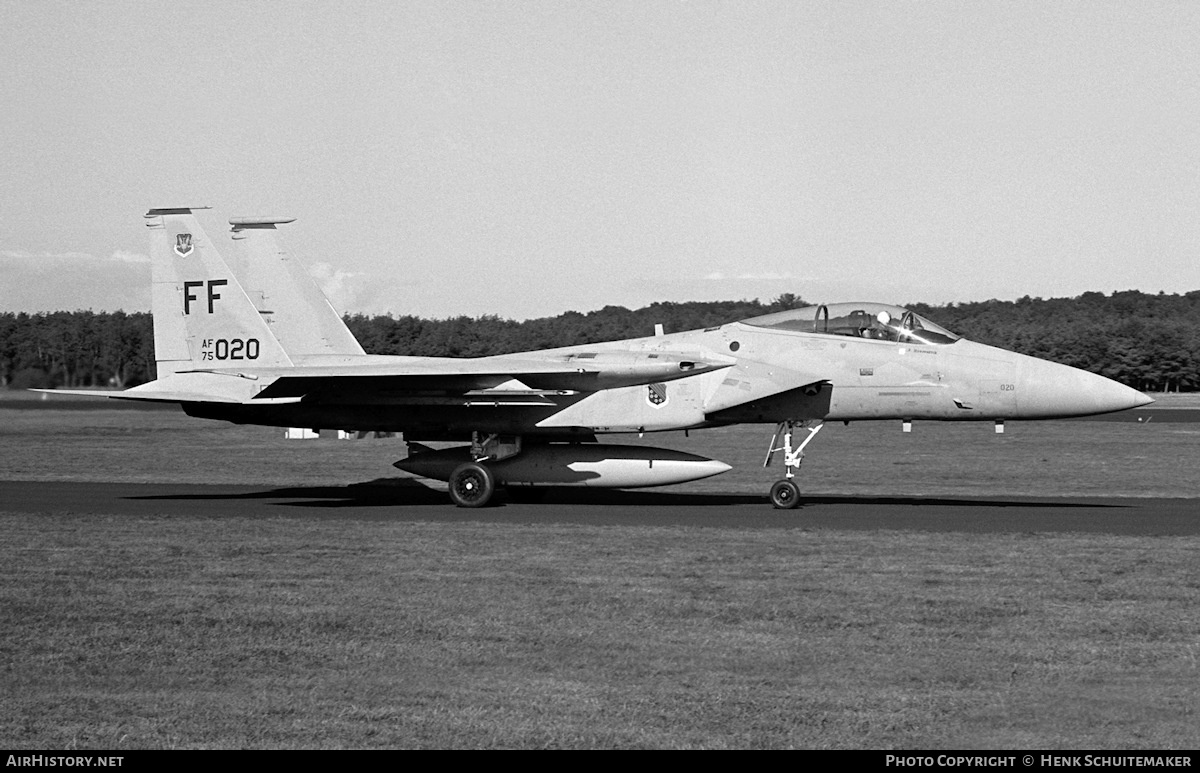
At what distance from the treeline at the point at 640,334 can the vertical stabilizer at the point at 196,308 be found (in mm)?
3084

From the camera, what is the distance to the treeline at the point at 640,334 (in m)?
22.5

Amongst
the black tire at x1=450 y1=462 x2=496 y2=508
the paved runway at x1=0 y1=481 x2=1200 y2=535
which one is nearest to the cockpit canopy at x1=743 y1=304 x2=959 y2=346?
the paved runway at x1=0 y1=481 x2=1200 y2=535

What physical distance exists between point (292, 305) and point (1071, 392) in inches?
451

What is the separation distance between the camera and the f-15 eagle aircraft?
671 inches

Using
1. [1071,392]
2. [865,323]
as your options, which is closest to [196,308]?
[865,323]

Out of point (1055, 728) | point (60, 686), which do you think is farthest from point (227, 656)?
point (1055, 728)

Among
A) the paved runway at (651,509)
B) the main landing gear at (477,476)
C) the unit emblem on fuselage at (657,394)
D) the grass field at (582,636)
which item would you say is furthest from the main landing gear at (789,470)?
the main landing gear at (477,476)

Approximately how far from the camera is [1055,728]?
6.51 meters

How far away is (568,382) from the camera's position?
57.9 ft

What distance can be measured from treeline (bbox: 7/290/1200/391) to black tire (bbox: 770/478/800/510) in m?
4.33

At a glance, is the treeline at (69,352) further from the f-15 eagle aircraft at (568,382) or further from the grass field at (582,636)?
the grass field at (582,636)

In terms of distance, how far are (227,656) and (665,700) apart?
2874 millimetres

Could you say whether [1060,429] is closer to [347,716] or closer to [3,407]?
[3,407]

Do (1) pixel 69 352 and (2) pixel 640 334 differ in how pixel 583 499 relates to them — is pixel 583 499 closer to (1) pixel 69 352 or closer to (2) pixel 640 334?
(1) pixel 69 352
